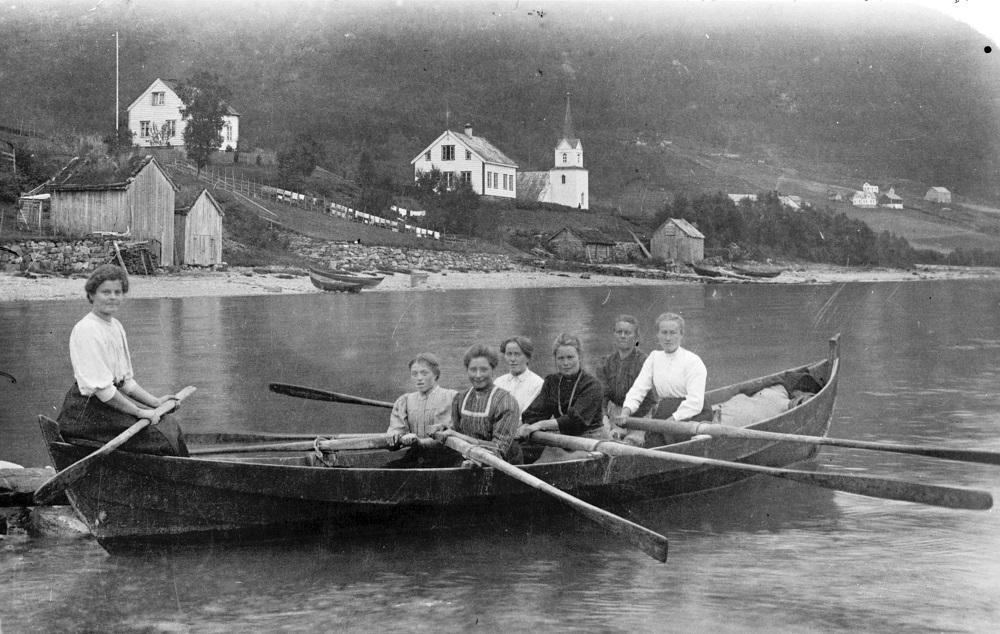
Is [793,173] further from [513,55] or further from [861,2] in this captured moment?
[513,55]

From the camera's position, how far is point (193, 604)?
6711 mm

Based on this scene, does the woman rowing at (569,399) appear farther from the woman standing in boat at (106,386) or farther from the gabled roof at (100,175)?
the gabled roof at (100,175)

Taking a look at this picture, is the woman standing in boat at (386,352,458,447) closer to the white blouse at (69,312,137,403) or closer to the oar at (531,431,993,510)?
the oar at (531,431,993,510)

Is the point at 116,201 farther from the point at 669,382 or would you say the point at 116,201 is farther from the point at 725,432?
the point at 725,432

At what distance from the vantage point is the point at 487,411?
8.08 meters

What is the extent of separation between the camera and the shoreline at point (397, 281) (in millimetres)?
35188

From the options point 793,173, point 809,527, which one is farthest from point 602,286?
point 793,173

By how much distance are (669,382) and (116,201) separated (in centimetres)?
3492

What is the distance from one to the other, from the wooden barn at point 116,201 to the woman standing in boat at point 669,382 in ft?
112

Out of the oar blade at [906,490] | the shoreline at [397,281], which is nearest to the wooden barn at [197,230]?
the shoreline at [397,281]

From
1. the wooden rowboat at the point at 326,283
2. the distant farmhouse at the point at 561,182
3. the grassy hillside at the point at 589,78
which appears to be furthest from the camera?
the grassy hillside at the point at 589,78


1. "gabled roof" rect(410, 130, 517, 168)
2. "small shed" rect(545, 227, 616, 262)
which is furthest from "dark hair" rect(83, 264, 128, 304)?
"gabled roof" rect(410, 130, 517, 168)

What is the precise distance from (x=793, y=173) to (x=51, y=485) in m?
106

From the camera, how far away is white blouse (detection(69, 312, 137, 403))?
654cm
